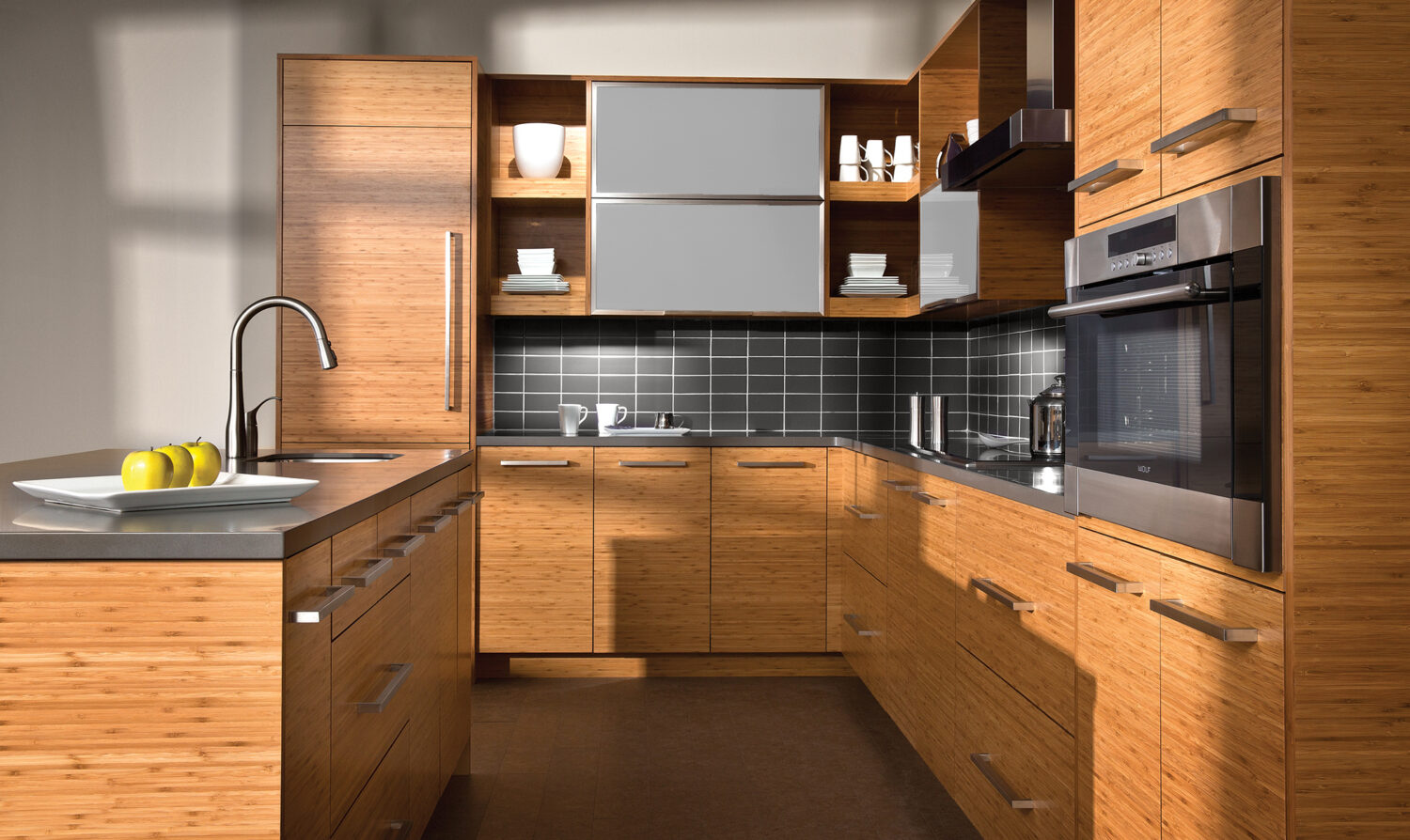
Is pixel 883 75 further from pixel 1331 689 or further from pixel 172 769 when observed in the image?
pixel 172 769

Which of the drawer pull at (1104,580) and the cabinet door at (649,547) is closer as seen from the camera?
the drawer pull at (1104,580)

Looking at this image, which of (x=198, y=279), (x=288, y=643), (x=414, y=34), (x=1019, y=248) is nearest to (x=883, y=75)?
(x=1019, y=248)

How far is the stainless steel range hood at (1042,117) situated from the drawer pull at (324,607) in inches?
68.9

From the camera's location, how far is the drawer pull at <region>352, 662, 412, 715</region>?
1.59 meters

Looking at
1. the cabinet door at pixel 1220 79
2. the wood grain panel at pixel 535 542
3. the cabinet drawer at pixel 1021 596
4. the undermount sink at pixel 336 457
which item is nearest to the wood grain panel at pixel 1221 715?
the cabinet drawer at pixel 1021 596

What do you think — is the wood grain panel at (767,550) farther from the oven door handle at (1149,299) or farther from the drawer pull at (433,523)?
the oven door handle at (1149,299)

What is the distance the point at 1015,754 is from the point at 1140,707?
1.62 ft

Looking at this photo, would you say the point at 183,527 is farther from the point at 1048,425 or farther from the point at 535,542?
the point at 535,542

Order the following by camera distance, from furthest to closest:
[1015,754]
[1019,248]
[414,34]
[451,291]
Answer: [414,34]
[451,291]
[1019,248]
[1015,754]

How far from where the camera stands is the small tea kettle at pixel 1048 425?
108 inches

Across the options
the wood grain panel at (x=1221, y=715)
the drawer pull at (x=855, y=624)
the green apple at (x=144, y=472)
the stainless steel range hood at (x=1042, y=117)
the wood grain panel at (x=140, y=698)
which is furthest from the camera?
the drawer pull at (x=855, y=624)

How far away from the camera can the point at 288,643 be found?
3.95 ft

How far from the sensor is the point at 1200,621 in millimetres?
1377

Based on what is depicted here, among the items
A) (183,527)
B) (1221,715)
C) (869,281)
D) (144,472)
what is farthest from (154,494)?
(869,281)
